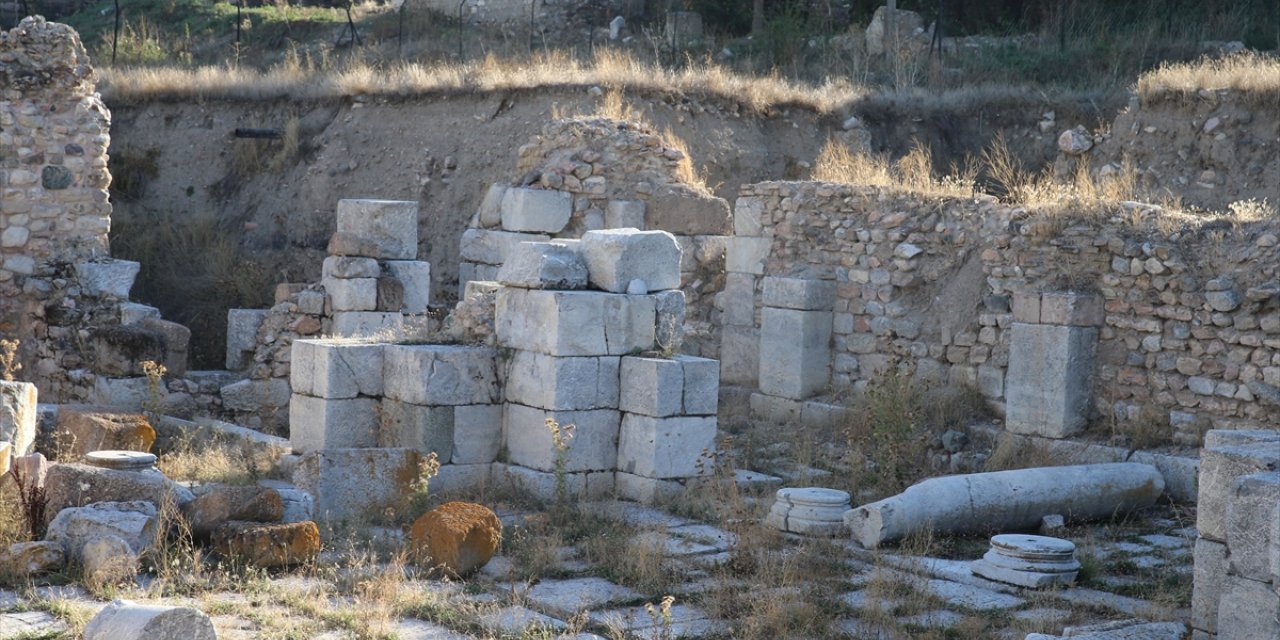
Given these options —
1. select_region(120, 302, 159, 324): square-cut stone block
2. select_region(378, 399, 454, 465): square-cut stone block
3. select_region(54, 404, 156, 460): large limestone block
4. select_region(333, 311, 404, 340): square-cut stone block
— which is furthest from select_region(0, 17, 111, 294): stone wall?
select_region(378, 399, 454, 465): square-cut stone block

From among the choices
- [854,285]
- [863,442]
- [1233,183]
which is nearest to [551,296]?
[863,442]

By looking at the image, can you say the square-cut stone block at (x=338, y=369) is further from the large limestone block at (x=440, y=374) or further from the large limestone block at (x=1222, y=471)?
the large limestone block at (x=1222, y=471)

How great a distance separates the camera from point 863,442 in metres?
12.1

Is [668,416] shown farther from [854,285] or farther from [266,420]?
[266,420]

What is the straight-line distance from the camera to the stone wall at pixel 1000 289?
10.6 metres

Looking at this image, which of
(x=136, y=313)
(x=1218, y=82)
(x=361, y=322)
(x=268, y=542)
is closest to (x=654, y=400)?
(x=268, y=542)

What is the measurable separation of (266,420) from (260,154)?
352 inches

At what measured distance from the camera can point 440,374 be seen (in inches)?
412

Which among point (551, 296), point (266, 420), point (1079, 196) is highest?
point (1079, 196)

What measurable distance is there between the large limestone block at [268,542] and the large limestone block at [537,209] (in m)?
7.63

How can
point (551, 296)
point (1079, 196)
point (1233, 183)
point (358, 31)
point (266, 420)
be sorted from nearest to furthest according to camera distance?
point (551, 296)
point (1079, 196)
point (266, 420)
point (1233, 183)
point (358, 31)

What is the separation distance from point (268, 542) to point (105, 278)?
7.02 meters

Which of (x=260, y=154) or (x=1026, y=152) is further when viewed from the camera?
(x=260, y=154)

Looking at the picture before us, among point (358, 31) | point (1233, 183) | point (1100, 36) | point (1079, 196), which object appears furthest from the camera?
point (358, 31)
